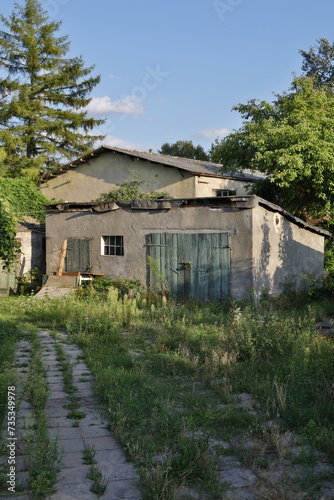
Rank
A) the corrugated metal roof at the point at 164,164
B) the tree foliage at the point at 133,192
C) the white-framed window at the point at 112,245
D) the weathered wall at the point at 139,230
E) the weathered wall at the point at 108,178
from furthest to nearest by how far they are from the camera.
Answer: the weathered wall at the point at 108,178
the corrugated metal roof at the point at 164,164
the tree foliage at the point at 133,192
the white-framed window at the point at 112,245
the weathered wall at the point at 139,230

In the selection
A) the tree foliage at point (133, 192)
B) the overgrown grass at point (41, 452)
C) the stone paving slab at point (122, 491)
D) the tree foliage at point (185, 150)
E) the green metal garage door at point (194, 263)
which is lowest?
the stone paving slab at point (122, 491)

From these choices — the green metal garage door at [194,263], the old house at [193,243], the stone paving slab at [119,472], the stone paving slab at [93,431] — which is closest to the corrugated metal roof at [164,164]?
the old house at [193,243]

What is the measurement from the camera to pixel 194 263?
13.6 m

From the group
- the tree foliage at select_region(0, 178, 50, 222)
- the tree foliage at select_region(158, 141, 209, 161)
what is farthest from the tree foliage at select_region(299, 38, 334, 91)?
the tree foliage at select_region(0, 178, 50, 222)

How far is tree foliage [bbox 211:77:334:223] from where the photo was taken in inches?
638

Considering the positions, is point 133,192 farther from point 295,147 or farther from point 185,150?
point 185,150

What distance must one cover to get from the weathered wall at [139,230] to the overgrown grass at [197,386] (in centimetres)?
395

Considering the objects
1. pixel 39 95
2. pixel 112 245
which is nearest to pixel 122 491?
pixel 112 245

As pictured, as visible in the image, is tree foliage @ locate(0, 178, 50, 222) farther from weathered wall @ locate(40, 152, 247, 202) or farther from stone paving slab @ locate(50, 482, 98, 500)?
stone paving slab @ locate(50, 482, 98, 500)

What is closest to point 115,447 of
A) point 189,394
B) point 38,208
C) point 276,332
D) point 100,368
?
point 189,394

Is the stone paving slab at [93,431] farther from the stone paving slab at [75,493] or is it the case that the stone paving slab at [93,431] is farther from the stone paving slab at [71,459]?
the stone paving slab at [75,493]

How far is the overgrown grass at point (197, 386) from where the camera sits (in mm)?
3883

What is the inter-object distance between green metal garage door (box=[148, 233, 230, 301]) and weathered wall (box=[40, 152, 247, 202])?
25.8 feet

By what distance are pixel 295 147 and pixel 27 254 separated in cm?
1016
